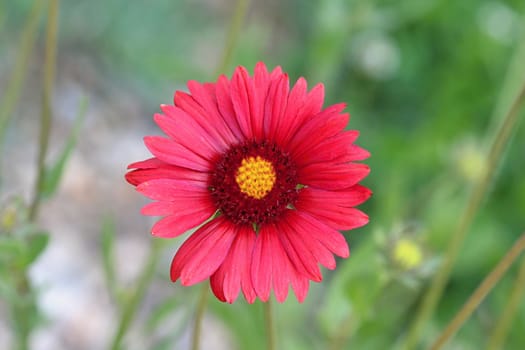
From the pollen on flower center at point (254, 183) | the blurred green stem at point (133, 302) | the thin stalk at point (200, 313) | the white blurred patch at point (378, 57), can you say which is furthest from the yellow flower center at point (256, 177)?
the white blurred patch at point (378, 57)

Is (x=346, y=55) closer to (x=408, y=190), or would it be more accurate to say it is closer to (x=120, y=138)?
(x=408, y=190)

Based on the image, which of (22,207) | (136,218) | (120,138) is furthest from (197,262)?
(120,138)

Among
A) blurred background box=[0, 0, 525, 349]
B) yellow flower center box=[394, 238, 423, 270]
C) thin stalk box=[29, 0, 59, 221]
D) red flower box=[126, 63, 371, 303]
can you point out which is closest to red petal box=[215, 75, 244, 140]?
red flower box=[126, 63, 371, 303]

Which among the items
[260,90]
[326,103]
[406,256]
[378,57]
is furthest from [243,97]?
[378,57]

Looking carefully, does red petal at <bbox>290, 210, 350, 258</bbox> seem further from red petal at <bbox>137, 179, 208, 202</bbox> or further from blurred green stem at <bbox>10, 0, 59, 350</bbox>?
blurred green stem at <bbox>10, 0, 59, 350</bbox>

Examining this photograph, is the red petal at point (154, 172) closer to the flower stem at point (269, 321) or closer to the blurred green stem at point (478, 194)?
the flower stem at point (269, 321)
